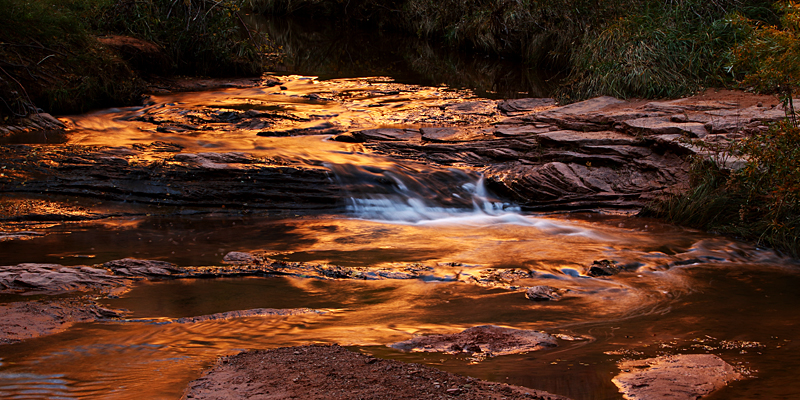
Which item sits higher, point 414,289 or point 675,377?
point 675,377

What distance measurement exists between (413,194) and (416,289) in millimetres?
2889

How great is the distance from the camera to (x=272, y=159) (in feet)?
26.5

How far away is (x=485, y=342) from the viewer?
11.9 feet

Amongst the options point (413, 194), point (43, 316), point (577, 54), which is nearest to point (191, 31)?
point (577, 54)

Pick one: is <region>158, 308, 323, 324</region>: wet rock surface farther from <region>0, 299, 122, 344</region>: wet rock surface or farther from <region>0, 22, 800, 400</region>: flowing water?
<region>0, 299, 122, 344</region>: wet rock surface

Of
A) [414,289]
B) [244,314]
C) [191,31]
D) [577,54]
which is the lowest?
[414,289]

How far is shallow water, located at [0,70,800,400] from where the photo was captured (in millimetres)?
3260

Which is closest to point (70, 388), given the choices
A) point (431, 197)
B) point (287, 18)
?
point (431, 197)

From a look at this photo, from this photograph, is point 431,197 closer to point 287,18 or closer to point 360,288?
Result: point 360,288

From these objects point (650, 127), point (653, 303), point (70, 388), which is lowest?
point (653, 303)

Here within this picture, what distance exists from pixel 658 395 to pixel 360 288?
97.0 inches

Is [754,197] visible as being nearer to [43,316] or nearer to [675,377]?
[675,377]

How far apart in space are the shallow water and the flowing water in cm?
2

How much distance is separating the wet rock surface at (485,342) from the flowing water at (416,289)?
100 millimetres
